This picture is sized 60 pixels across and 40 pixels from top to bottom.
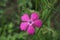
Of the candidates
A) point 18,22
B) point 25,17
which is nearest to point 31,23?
point 25,17

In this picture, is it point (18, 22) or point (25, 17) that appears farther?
point (18, 22)

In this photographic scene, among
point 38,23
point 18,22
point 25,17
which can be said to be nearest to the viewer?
point 38,23

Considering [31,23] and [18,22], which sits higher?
[31,23]

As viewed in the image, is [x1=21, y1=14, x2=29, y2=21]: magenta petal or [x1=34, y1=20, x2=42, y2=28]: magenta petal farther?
[x1=21, y1=14, x2=29, y2=21]: magenta petal

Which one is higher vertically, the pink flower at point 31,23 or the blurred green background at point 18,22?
the pink flower at point 31,23

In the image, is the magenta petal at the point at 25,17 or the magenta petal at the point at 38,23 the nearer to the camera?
the magenta petal at the point at 38,23

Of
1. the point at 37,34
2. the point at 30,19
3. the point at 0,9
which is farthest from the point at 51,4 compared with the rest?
the point at 0,9

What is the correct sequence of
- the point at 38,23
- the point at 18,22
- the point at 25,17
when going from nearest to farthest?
the point at 38,23 < the point at 25,17 < the point at 18,22

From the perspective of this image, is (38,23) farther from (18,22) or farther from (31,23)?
(18,22)
